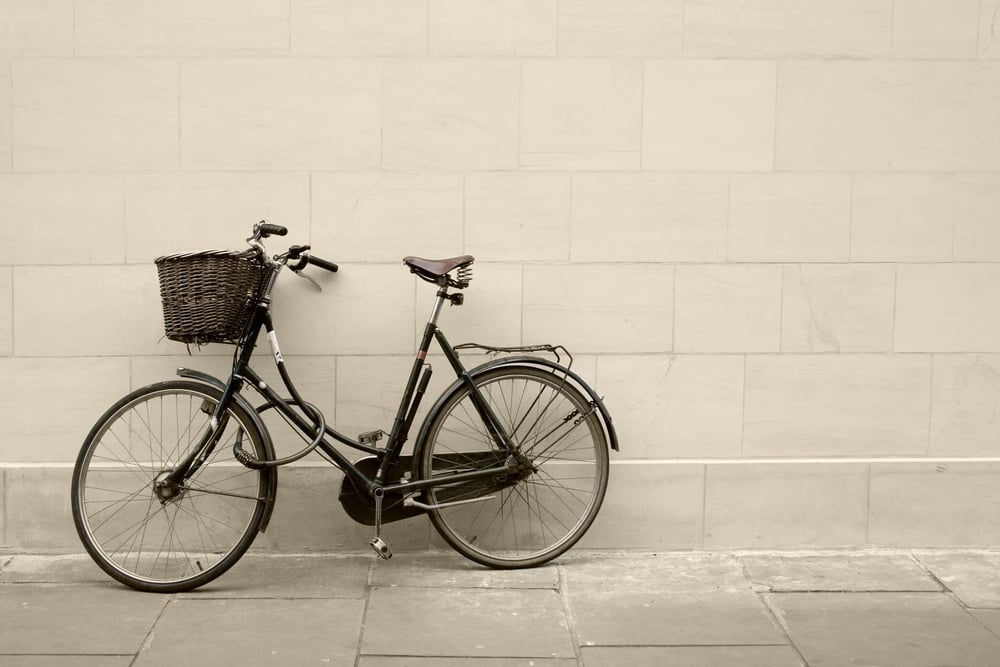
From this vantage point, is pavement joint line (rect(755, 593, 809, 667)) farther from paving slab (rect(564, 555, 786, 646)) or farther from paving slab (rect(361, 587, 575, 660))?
paving slab (rect(361, 587, 575, 660))

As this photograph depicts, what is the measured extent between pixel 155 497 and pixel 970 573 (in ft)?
12.4

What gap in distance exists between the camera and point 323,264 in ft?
16.5

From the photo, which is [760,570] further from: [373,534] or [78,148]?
[78,148]

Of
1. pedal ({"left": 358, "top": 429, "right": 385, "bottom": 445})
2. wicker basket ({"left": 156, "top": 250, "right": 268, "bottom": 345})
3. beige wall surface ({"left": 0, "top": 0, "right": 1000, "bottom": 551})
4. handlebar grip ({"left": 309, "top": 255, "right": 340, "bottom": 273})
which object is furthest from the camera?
beige wall surface ({"left": 0, "top": 0, "right": 1000, "bottom": 551})

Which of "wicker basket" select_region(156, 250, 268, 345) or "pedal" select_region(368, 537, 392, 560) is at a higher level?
"wicker basket" select_region(156, 250, 268, 345)

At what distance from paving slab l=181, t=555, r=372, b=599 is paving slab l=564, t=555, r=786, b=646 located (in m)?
0.96

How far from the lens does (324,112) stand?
526 centimetres

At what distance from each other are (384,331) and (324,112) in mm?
1054

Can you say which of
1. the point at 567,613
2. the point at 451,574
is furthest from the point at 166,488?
the point at 567,613

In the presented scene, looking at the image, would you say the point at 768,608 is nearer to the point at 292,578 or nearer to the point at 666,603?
the point at 666,603

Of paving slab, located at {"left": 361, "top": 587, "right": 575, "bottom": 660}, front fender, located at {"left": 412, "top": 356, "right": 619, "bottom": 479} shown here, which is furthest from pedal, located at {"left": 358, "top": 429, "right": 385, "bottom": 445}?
paving slab, located at {"left": 361, "top": 587, "right": 575, "bottom": 660}

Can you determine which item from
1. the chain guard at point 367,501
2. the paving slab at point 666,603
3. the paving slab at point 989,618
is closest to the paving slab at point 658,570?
the paving slab at point 666,603

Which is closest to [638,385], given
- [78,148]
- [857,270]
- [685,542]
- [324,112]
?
[685,542]

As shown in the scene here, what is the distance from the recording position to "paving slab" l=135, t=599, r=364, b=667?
13.8 ft
